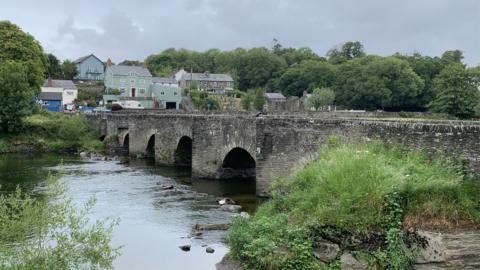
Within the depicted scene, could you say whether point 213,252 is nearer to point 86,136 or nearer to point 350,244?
point 350,244

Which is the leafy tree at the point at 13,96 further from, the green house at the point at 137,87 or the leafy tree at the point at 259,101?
the leafy tree at the point at 259,101

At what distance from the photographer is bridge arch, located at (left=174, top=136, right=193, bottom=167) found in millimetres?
40719

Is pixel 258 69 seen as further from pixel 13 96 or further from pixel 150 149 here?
pixel 150 149

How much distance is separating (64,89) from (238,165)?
5366 centimetres

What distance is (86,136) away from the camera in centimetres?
5431

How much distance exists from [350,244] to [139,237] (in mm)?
9493

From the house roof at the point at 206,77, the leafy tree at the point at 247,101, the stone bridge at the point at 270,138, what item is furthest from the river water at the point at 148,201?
the house roof at the point at 206,77

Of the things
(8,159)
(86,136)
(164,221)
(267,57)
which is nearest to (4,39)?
(86,136)

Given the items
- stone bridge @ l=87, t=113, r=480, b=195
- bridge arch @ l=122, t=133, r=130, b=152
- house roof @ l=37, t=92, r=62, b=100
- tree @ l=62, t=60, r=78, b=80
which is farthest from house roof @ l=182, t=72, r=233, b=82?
stone bridge @ l=87, t=113, r=480, b=195

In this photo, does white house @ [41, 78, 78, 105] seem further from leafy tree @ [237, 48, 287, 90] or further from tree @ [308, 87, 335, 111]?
leafy tree @ [237, 48, 287, 90]

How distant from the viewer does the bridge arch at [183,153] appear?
134ft

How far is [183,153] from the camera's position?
4122 cm

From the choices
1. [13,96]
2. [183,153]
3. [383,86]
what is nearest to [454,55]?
[383,86]

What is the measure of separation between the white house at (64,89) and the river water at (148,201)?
35.9m
